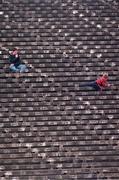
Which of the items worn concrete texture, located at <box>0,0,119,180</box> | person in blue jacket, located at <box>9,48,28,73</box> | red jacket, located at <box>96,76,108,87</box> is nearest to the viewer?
worn concrete texture, located at <box>0,0,119,180</box>

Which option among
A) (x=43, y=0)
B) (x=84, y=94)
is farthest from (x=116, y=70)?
(x=43, y=0)

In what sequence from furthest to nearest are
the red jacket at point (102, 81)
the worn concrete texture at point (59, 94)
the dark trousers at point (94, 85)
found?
the dark trousers at point (94, 85) → the red jacket at point (102, 81) → the worn concrete texture at point (59, 94)

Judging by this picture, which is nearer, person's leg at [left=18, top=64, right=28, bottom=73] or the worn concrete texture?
the worn concrete texture

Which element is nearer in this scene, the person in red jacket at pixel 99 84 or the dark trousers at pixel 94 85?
the person in red jacket at pixel 99 84

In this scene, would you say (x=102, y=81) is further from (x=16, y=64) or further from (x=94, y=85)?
(x=16, y=64)

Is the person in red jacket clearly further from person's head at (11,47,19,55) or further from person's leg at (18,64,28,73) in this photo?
person's head at (11,47,19,55)

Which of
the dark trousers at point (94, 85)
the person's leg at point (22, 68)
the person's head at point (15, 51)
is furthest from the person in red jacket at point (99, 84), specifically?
the person's head at point (15, 51)

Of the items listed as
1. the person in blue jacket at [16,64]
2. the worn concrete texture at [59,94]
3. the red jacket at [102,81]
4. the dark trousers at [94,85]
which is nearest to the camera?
the worn concrete texture at [59,94]

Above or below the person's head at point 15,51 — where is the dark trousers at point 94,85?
below

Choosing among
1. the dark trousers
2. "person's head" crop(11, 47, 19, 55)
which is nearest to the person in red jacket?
the dark trousers

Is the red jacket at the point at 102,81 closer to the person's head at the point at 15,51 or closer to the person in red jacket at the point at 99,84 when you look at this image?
the person in red jacket at the point at 99,84
